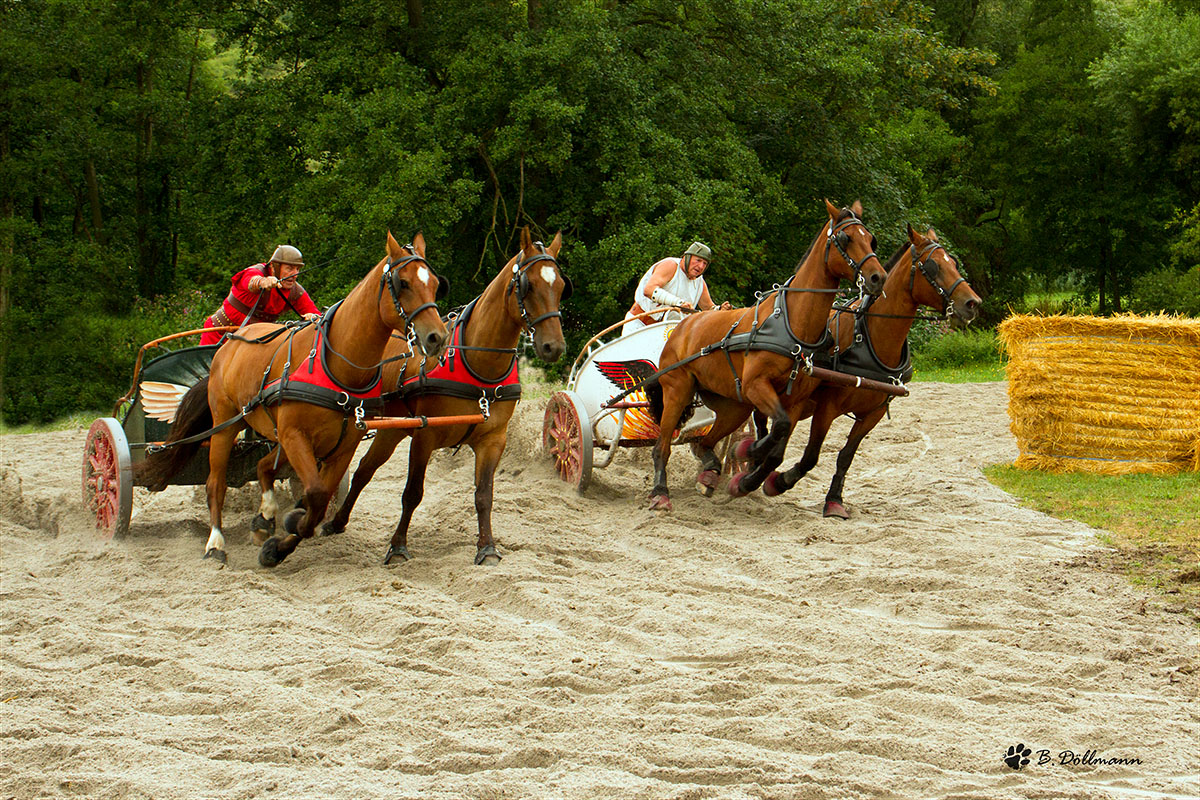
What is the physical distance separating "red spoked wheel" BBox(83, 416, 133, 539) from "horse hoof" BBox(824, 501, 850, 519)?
511cm

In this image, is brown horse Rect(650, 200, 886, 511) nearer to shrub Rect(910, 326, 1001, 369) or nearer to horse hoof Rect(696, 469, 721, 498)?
horse hoof Rect(696, 469, 721, 498)

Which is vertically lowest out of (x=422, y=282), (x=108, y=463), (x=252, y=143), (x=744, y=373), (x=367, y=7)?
(x=108, y=463)

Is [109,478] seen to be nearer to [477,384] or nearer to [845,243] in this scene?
[477,384]

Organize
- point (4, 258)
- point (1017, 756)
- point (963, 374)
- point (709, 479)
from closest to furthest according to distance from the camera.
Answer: point (1017, 756) → point (709, 479) → point (963, 374) → point (4, 258)

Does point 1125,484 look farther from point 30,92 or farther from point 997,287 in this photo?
point 997,287

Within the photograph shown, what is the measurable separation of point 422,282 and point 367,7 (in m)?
13.8

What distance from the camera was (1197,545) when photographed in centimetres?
704

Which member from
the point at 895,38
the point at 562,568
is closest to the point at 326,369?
the point at 562,568

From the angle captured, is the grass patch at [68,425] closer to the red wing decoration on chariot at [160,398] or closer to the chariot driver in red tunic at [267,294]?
the red wing decoration on chariot at [160,398]

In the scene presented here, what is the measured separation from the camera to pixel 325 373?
6.41 m

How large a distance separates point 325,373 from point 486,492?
1315mm

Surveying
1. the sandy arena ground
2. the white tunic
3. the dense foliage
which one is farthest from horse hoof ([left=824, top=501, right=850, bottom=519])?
the dense foliage

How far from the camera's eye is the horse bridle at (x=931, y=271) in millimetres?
7824

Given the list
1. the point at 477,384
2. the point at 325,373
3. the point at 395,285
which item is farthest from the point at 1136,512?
the point at 325,373
